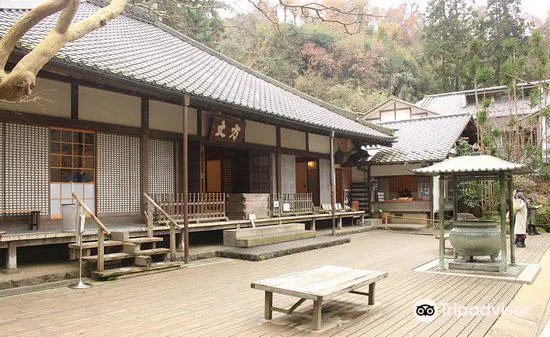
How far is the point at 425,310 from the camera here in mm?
5125

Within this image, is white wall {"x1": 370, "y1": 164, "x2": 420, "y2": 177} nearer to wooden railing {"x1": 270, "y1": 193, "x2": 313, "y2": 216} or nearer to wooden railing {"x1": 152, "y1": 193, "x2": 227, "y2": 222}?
wooden railing {"x1": 270, "y1": 193, "x2": 313, "y2": 216}

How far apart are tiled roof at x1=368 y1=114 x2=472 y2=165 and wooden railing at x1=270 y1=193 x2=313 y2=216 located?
5.28 m

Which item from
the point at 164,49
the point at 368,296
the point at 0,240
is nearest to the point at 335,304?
the point at 368,296

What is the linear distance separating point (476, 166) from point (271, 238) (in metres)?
5.39

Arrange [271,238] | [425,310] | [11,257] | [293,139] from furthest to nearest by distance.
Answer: [293,139] < [271,238] < [11,257] < [425,310]

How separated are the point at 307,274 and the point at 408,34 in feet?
163

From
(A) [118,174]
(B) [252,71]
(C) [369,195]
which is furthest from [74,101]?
(C) [369,195]

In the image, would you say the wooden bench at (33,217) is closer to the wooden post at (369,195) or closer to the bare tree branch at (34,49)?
the bare tree branch at (34,49)

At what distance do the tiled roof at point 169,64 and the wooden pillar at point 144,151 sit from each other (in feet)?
3.49

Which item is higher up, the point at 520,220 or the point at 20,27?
the point at 20,27

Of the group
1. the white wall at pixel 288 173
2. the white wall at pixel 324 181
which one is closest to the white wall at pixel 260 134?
the white wall at pixel 288 173

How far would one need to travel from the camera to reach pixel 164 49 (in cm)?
1261

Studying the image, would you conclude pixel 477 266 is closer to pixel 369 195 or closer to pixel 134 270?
pixel 134 270

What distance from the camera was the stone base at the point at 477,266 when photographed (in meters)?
7.43
